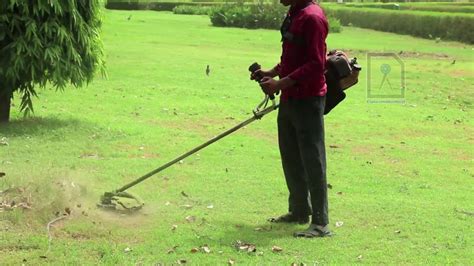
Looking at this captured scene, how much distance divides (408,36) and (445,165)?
23.1m

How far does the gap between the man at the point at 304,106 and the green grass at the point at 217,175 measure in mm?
289

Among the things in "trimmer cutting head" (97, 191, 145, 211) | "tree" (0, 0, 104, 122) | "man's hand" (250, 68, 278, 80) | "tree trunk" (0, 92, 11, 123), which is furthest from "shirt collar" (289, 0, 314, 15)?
"tree trunk" (0, 92, 11, 123)

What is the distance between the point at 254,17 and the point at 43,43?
23.2 metres

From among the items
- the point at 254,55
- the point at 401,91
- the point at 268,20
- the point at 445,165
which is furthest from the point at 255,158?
the point at 268,20

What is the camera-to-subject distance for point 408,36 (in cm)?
2981

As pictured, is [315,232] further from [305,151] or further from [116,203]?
[116,203]

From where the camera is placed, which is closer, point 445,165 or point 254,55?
point 445,165

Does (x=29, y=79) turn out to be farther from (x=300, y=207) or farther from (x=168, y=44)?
(x=168, y=44)

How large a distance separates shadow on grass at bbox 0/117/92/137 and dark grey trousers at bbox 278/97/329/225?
13.6 ft

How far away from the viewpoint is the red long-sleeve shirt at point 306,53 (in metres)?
4.70

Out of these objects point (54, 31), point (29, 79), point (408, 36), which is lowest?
point (408, 36)

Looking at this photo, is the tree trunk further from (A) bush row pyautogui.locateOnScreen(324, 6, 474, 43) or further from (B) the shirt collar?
(A) bush row pyautogui.locateOnScreen(324, 6, 474, 43)

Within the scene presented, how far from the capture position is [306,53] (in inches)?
189

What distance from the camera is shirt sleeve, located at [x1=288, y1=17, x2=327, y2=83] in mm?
4684
